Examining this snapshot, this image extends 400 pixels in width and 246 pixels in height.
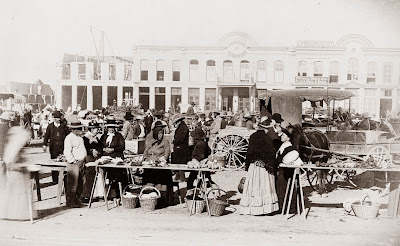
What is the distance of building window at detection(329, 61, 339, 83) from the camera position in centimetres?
3688

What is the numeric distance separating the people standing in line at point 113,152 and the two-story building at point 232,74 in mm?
28244

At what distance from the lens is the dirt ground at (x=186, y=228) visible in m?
6.34

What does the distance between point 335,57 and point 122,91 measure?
68.0 ft

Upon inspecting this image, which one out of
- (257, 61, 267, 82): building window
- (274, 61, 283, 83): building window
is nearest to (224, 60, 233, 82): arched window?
(257, 61, 267, 82): building window

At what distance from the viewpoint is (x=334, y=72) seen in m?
37.1

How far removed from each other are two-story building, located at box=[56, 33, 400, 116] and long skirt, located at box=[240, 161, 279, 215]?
2869 centimetres

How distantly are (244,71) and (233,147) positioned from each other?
87.2 feet

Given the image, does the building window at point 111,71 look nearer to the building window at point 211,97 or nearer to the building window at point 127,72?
the building window at point 127,72

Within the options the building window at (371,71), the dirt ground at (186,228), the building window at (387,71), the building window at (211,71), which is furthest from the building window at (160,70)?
the dirt ground at (186,228)

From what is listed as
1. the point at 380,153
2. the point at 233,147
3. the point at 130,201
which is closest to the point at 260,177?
the point at 130,201

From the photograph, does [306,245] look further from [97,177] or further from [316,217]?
[97,177]

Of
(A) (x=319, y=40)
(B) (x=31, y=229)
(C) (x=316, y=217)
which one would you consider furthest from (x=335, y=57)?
(B) (x=31, y=229)

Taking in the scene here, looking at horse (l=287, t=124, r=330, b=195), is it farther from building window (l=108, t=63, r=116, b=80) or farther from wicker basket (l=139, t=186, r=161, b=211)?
building window (l=108, t=63, r=116, b=80)

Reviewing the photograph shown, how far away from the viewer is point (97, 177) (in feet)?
28.9
